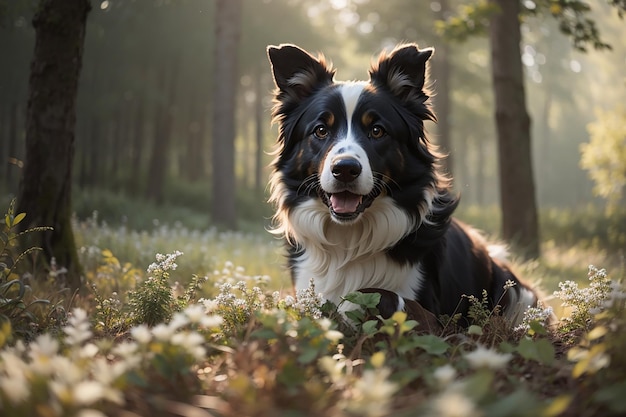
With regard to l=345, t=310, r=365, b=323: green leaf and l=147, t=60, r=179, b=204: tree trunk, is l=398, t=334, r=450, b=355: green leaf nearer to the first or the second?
l=345, t=310, r=365, b=323: green leaf

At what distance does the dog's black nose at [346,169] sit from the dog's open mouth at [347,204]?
245 mm

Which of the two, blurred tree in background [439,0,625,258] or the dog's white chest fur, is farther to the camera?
blurred tree in background [439,0,625,258]

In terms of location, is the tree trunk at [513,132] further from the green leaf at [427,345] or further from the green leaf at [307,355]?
the green leaf at [307,355]

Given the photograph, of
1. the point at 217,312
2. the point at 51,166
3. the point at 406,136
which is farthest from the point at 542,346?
the point at 51,166

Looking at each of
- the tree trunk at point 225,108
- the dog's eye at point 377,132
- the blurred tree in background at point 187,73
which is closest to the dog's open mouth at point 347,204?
the dog's eye at point 377,132

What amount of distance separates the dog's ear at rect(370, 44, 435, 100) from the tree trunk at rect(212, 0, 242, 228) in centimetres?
1030

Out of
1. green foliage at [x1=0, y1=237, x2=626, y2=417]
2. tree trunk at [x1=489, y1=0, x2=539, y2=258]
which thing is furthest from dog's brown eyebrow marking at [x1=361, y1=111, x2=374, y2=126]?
tree trunk at [x1=489, y1=0, x2=539, y2=258]

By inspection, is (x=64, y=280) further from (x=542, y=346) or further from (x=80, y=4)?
(x=542, y=346)

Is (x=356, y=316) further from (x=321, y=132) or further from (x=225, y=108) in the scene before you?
(x=225, y=108)

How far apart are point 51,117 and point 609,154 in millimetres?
20530

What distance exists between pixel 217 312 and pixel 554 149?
208 ft

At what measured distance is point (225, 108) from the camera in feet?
48.6

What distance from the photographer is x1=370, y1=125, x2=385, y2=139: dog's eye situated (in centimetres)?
416

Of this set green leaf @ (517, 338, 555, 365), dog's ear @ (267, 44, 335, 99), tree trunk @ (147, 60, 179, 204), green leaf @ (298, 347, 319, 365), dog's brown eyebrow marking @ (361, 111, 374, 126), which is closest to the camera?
green leaf @ (298, 347, 319, 365)
